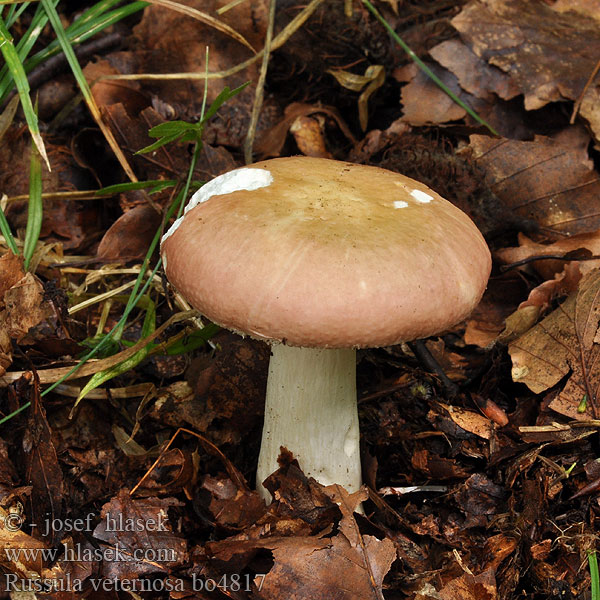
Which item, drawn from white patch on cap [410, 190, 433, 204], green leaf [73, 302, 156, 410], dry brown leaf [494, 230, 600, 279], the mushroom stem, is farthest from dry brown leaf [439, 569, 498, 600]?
dry brown leaf [494, 230, 600, 279]

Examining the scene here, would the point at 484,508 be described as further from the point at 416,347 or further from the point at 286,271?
the point at 286,271

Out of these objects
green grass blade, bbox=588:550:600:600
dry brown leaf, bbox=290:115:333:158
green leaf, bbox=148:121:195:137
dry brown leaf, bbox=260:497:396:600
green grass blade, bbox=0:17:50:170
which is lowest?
green grass blade, bbox=588:550:600:600

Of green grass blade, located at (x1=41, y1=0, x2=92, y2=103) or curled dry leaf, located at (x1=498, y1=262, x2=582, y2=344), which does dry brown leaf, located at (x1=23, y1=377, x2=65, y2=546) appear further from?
curled dry leaf, located at (x1=498, y1=262, x2=582, y2=344)

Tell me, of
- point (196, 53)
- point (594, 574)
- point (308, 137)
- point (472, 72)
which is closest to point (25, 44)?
point (196, 53)

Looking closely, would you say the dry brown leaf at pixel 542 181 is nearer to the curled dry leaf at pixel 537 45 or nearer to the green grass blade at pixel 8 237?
the curled dry leaf at pixel 537 45

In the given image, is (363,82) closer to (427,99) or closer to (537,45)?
(427,99)
